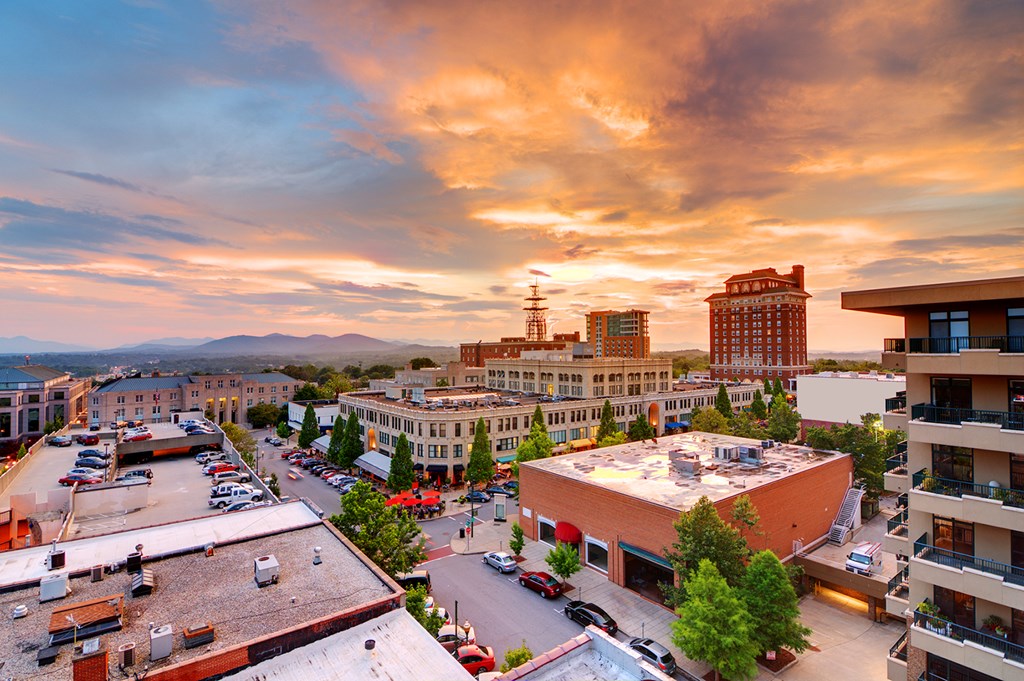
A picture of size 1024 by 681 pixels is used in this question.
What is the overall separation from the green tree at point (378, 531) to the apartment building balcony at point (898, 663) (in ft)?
75.5

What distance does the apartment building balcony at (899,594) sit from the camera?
711 inches

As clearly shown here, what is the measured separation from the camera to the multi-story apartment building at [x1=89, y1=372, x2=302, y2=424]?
94.5 metres

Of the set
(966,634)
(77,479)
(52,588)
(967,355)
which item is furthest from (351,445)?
(967,355)

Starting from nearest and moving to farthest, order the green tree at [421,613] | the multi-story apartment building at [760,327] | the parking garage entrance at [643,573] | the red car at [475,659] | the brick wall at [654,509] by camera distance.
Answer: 1. the green tree at [421,613]
2. the red car at [475,659]
3. the brick wall at [654,509]
4. the parking garage entrance at [643,573]
5. the multi-story apartment building at [760,327]

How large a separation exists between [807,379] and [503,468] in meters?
54.6

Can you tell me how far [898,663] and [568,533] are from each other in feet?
65.2

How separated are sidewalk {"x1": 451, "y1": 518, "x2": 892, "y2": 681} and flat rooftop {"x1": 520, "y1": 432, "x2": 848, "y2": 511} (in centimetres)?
646

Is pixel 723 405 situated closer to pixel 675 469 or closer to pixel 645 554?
pixel 675 469

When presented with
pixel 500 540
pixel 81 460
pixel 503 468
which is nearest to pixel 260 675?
pixel 500 540

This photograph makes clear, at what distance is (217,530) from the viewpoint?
82.2ft

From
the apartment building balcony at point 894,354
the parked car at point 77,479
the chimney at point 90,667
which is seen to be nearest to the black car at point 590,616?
the apartment building balcony at point 894,354

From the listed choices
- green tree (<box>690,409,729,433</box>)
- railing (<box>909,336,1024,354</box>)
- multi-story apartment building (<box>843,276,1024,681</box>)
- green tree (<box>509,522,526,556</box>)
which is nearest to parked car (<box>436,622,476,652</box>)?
green tree (<box>509,522,526,556</box>)

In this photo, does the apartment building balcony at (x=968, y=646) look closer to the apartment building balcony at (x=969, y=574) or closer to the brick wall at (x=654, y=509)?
the apartment building balcony at (x=969, y=574)

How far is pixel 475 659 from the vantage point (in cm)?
2275
